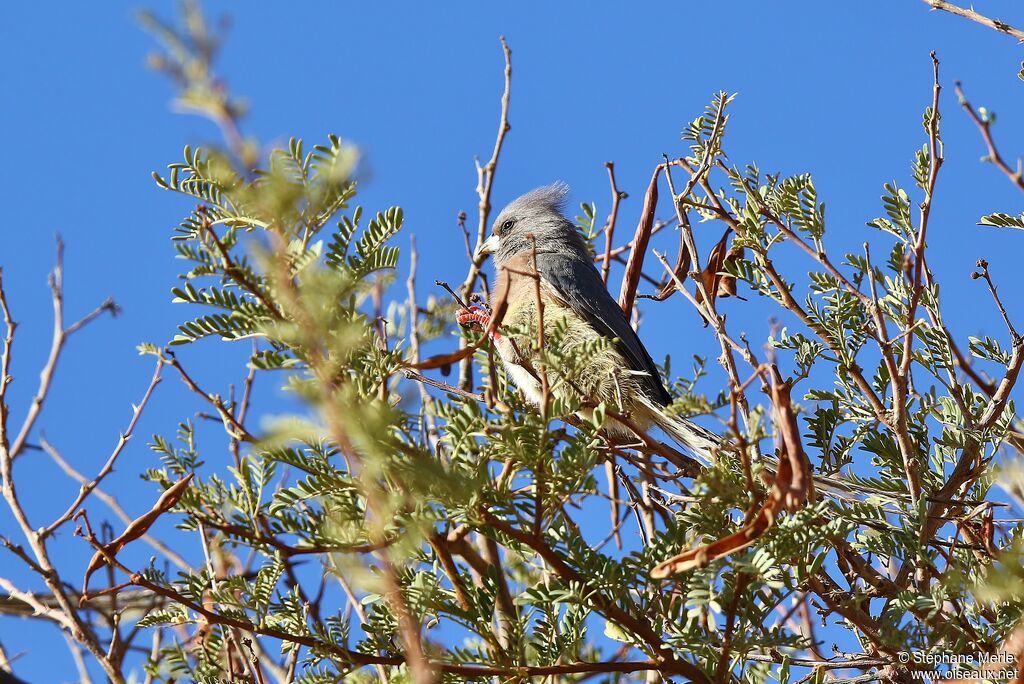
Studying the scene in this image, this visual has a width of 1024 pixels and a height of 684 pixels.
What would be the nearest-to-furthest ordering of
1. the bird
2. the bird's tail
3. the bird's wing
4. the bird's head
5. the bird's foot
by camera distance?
1. the bird's foot
2. the bird's tail
3. the bird
4. the bird's wing
5. the bird's head

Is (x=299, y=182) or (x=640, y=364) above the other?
(x=640, y=364)

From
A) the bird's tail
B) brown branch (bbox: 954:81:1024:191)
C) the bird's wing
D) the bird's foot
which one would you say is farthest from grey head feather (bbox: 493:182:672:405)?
brown branch (bbox: 954:81:1024:191)

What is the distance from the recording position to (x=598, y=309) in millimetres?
5012

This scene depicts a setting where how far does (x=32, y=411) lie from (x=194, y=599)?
200cm

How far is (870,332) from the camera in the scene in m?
3.01

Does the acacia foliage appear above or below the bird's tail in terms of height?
below

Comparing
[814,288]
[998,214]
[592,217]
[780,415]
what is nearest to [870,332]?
[814,288]

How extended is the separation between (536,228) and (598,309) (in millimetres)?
1108

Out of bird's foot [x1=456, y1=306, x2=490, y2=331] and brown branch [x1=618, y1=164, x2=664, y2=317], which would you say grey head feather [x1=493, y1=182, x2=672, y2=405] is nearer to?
brown branch [x1=618, y1=164, x2=664, y2=317]

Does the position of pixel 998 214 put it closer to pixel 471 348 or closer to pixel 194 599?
pixel 471 348

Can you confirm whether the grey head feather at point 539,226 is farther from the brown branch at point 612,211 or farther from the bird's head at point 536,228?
the brown branch at point 612,211

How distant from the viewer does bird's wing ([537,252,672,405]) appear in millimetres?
4805

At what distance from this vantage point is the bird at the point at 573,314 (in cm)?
402

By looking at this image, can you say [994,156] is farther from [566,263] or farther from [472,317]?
[566,263]
